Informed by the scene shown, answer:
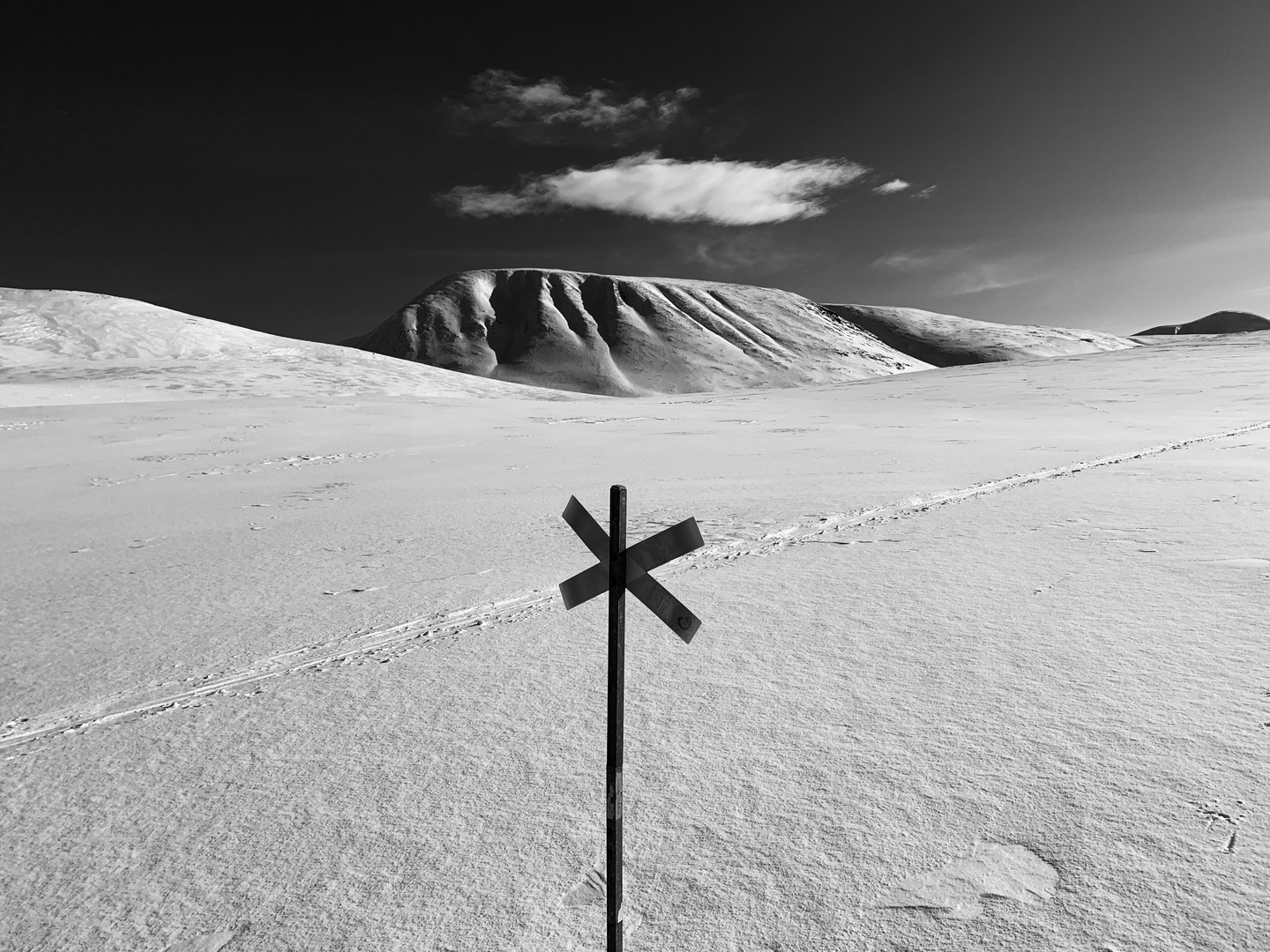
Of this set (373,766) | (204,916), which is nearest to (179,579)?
(373,766)

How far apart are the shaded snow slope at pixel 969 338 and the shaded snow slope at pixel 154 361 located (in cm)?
13537

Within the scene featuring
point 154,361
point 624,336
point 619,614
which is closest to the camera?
point 619,614

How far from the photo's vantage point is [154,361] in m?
35.2

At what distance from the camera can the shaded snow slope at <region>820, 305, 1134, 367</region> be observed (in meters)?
154

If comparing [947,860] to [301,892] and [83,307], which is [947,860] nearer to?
[301,892]

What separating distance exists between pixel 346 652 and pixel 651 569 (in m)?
2.90

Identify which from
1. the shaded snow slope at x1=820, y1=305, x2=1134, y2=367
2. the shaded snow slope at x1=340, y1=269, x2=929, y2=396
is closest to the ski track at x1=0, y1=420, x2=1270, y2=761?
the shaded snow slope at x1=340, y1=269, x2=929, y2=396

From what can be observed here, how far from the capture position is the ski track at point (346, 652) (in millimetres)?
3588

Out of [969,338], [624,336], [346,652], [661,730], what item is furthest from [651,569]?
[969,338]

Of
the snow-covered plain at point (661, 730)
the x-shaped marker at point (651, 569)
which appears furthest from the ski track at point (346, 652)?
the x-shaped marker at point (651, 569)

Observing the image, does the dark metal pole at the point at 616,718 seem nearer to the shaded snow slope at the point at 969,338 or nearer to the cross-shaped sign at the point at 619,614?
the cross-shaped sign at the point at 619,614

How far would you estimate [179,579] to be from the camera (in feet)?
19.6

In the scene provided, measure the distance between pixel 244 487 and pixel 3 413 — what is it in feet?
46.9

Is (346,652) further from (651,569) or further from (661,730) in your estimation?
(651,569)
